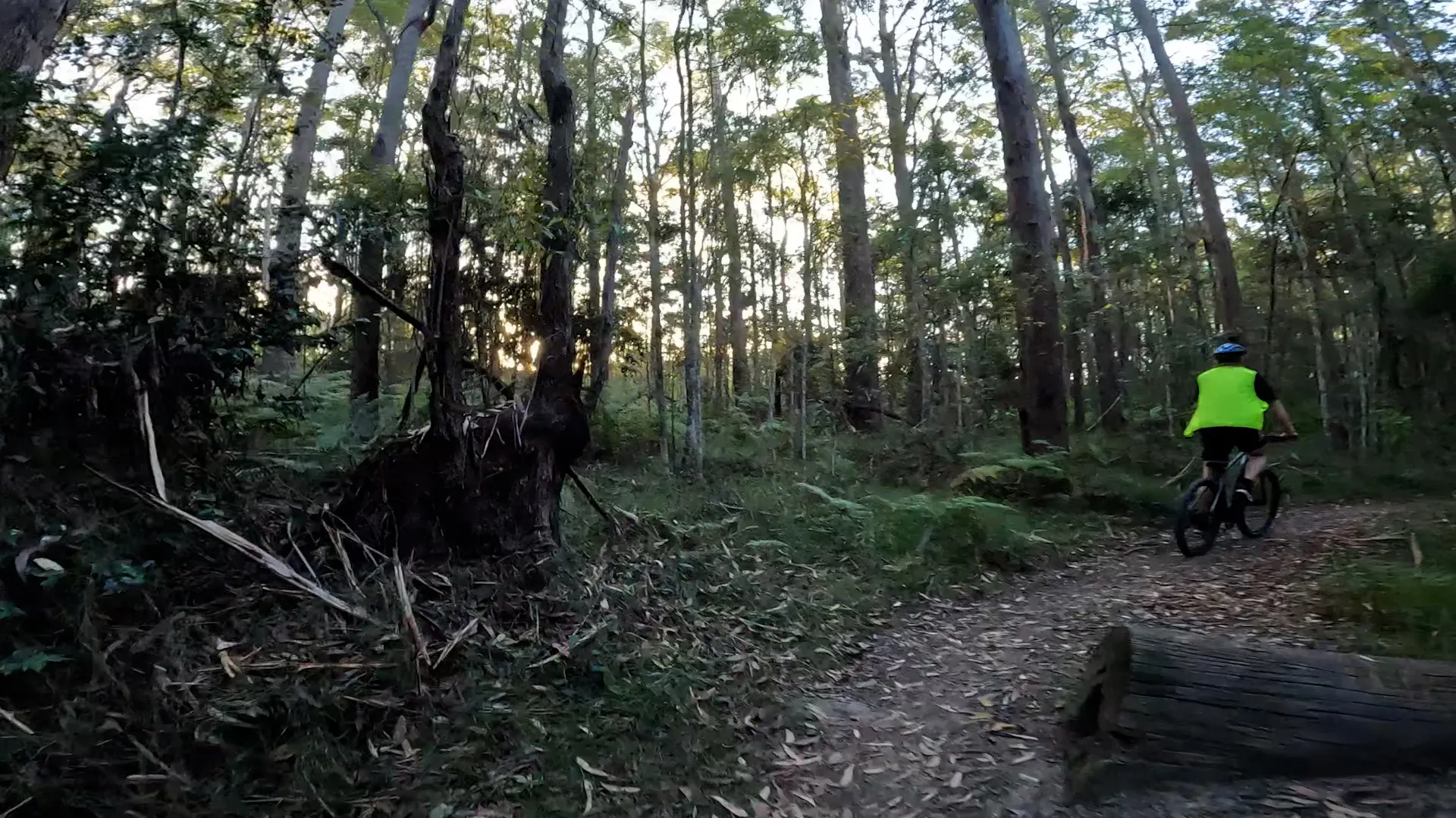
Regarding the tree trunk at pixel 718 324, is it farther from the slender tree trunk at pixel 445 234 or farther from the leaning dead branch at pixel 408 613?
the leaning dead branch at pixel 408 613

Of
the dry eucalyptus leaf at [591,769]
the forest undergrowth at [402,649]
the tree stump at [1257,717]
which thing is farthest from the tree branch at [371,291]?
the tree stump at [1257,717]

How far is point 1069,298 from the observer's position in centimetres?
1459

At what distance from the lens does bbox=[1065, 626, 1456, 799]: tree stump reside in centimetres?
309

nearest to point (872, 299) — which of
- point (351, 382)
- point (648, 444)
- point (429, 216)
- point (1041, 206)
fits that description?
point (1041, 206)

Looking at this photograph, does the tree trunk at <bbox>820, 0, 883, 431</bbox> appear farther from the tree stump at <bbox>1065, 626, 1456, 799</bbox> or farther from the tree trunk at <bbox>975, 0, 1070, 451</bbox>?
the tree stump at <bbox>1065, 626, 1456, 799</bbox>

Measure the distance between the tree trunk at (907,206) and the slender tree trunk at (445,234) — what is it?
26.7 ft

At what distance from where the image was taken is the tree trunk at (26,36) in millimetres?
4789

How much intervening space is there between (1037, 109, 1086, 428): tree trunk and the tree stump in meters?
11.6

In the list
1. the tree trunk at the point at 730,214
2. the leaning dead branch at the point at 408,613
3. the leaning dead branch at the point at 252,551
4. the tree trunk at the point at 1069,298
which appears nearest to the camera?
the leaning dead branch at the point at 408,613

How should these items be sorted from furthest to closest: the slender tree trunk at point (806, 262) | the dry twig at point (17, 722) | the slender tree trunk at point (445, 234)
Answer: the slender tree trunk at point (806, 262) → the slender tree trunk at point (445, 234) → the dry twig at point (17, 722)

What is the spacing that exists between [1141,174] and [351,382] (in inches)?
848

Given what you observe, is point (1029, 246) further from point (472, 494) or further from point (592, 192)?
point (472, 494)

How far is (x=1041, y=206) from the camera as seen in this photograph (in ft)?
34.6

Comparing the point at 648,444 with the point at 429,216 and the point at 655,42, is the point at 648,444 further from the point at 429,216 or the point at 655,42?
the point at 655,42
